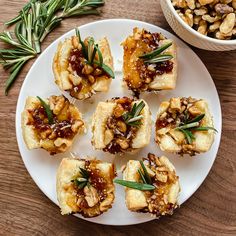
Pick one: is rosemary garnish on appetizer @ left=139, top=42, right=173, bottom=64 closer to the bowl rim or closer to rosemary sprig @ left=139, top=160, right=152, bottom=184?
the bowl rim

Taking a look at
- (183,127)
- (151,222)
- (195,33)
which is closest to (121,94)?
(183,127)

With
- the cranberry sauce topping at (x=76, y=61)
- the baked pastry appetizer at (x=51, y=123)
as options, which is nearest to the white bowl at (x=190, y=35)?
the cranberry sauce topping at (x=76, y=61)

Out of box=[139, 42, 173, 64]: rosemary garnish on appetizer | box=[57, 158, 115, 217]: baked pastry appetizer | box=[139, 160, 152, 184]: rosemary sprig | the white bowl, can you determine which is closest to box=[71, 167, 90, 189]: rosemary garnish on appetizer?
box=[57, 158, 115, 217]: baked pastry appetizer

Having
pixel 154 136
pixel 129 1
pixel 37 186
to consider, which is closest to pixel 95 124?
pixel 154 136

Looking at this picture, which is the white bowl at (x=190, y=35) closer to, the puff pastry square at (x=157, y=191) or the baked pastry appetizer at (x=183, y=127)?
the baked pastry appetizer at (x=183, y=127)

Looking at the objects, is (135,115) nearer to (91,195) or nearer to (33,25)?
(91,195)

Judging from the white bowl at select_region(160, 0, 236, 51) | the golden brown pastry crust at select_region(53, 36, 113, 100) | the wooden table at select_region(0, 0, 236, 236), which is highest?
the white bowl at select_region(160, 0, 236, 51)
